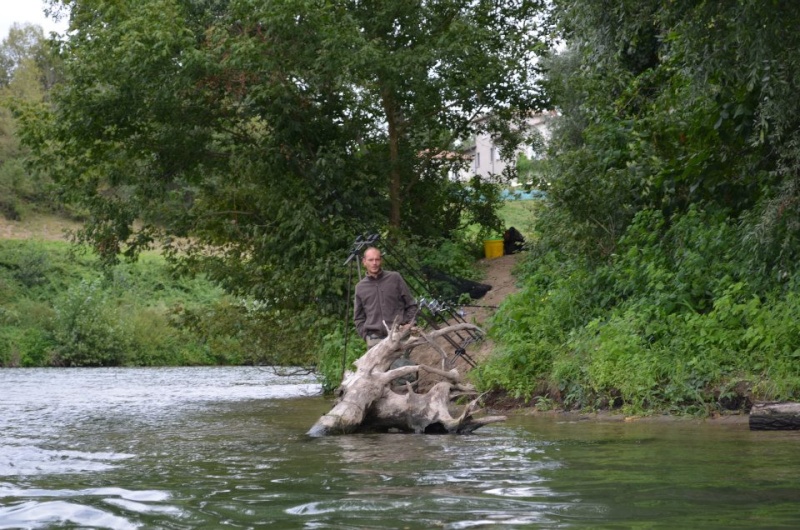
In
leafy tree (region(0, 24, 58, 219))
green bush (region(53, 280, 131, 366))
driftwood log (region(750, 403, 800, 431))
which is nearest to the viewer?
driftwood log (region(750, 403, 800, 431))

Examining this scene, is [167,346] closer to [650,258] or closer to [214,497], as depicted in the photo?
[650,258]

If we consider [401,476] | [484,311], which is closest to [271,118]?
[484,311]

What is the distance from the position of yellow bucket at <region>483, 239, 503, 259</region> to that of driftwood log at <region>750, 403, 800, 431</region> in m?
17.3

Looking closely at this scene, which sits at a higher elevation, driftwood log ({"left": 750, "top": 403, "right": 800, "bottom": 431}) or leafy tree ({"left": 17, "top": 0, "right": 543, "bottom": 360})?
leafy tree ({"left": 17, "top": 0, "right": 543, "bottom": 360})

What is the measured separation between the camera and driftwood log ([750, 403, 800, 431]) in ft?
35.2

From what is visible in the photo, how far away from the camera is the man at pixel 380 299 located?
13.0 m

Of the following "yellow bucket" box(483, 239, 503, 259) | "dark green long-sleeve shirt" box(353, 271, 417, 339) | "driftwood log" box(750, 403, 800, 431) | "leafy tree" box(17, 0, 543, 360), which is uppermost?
"leafy tree" box(17, 0, 543, 360)

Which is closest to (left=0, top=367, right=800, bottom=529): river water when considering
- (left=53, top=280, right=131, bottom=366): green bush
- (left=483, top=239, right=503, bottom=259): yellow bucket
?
(left=483, top=239, right=503, bottom=259): yellow bucket

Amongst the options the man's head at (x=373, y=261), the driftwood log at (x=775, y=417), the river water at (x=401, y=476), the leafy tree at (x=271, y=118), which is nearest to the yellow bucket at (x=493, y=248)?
the leafy tree at (x=271, y=118)

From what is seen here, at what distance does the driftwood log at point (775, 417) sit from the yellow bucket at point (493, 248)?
17306 mm

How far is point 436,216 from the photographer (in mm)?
25031

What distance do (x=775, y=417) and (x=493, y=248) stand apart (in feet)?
→ 57.7

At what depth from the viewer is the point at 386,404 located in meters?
12.0

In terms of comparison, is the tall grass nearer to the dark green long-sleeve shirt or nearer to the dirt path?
the dirt path
